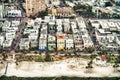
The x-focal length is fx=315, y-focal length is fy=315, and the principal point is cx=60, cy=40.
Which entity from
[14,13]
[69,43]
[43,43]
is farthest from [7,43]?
[14,13]

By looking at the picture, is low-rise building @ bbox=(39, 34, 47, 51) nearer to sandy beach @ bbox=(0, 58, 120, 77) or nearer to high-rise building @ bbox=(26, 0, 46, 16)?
sandy beach @ bbox=(0, 58, 120, 77)

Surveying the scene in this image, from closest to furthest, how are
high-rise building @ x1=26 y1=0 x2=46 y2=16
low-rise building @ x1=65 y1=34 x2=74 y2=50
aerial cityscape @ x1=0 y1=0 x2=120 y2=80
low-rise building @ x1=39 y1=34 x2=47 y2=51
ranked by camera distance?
1. aerial cityscape @ x1=0 y1=0 x2=120 y2=80
2. low-rise building @ x1=39 y1=34 x2=47 y2=51
3. low-rise building @ x1=65 y1=34 x2=74 y2=50
4. high-rise building @ x1=26 y1=0 x2=46 y2=16

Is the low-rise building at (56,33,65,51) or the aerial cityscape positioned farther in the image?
the low-rise building at (56,33,65,51)

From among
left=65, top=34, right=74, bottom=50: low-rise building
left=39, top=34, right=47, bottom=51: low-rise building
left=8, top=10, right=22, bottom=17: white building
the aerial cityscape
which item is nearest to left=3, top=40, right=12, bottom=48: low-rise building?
the aerial cityscape

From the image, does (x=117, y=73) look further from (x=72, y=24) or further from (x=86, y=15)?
(x=86, y=15)

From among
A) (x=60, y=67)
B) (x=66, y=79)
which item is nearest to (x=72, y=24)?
(x=60, y=67)

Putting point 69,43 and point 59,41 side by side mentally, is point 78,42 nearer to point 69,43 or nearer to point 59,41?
point 69,43

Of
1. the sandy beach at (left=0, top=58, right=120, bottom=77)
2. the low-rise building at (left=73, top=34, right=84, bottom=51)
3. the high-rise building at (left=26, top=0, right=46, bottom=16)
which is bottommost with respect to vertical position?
the sandy beach at (left=0, top=58, right=120, bottom=77)

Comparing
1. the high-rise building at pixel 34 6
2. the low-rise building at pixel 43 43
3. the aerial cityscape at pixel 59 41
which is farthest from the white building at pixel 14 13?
the low-rise building at pixel 43 43

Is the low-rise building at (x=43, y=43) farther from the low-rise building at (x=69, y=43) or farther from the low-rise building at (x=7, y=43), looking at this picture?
the low-rise building at (x=7, y=43)

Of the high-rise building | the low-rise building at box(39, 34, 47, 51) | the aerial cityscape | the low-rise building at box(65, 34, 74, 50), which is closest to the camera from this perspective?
Answer: the aerial cityscape
